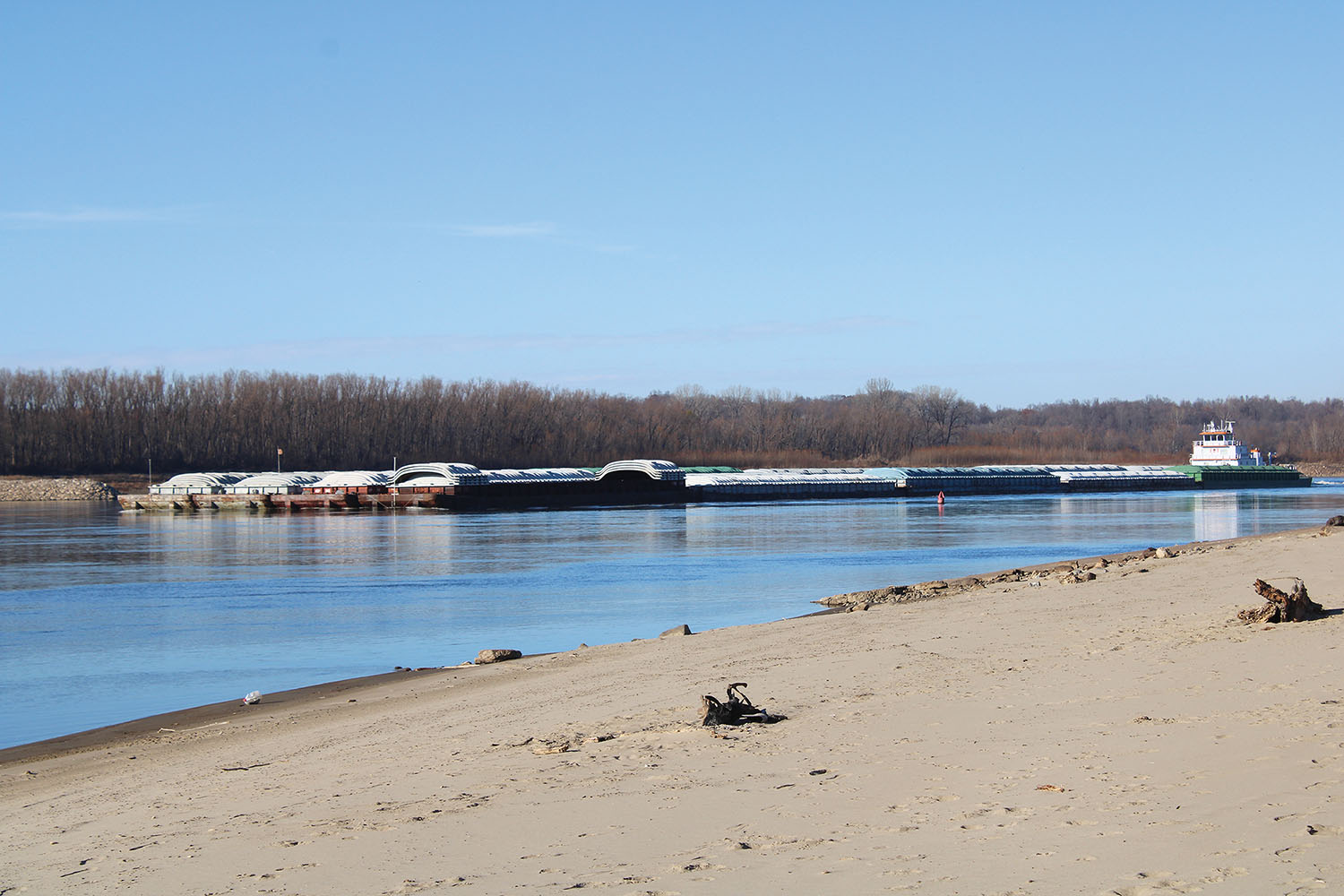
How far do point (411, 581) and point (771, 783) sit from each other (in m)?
19.9

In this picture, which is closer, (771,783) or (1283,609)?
(771,783)

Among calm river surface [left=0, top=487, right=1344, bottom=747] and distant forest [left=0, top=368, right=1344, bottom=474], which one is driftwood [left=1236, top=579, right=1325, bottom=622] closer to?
calm river surface [left=0, top=487, right=1344, bottom=747]

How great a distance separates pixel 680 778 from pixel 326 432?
94.7 meters

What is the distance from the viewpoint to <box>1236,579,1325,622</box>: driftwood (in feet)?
34.1

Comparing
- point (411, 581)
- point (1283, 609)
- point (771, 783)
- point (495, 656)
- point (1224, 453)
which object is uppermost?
point (1224, 453)

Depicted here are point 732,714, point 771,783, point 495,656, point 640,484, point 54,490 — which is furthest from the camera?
point 54,490

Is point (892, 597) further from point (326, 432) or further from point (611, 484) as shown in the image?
point (326, 432)

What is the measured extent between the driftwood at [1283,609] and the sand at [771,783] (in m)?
0.17

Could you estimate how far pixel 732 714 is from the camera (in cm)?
777

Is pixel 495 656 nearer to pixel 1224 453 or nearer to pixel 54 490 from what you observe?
pixel 1224 453

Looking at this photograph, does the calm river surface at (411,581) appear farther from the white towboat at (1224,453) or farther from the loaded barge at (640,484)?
the white towboat at (1224,453)

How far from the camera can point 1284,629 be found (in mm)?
10031

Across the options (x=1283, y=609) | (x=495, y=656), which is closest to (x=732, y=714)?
(x=1283, y=609)

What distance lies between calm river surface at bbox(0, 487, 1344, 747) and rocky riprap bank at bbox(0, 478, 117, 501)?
3307 centimetres
